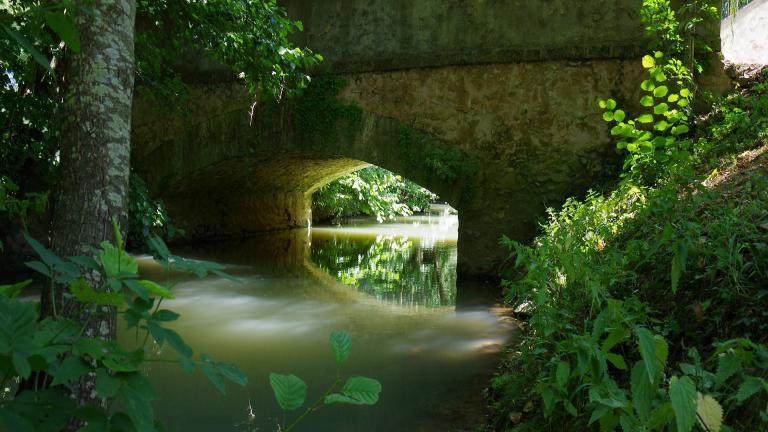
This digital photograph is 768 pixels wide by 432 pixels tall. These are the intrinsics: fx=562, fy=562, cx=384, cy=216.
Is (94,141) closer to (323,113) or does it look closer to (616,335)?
(616,335)

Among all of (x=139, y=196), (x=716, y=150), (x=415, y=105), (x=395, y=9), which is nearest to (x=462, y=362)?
(x=716, y=150)

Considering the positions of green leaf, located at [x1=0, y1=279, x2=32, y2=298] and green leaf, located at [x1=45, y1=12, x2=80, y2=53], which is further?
green leaf, located at [x1=0, y1=279, x2=32, y2=298]

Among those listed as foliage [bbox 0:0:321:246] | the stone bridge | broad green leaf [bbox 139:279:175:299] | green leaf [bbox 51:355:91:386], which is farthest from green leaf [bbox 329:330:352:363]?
the stone bridge

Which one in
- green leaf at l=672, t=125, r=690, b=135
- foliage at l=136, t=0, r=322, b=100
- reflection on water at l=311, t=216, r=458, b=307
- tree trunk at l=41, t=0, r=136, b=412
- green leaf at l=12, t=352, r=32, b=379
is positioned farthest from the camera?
reflection on water at l=311, t=216, r=458, b=307

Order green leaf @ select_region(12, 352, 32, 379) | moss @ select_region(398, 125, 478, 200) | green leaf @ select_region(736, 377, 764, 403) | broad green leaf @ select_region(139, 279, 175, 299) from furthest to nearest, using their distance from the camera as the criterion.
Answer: moss @ select_region(398, 125, 478, 200), green leaf @ select_region(736, 377, 764, 403), broad green leaf @ select_region(139, 279, 175, 299), green leaf @ select_region(12, 352, 32, 379)

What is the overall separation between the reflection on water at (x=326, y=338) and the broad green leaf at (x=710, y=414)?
4.87 ft

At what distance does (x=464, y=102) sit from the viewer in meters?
6.05

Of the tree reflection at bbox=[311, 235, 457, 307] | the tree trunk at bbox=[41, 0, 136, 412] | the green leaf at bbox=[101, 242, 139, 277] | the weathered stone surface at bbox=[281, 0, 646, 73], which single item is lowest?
the tree reflection at bbox=[311, 235, 457, 307]

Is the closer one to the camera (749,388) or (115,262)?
(115,262)

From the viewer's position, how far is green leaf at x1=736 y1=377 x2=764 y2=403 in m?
1.25

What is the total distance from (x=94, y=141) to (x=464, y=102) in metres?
4.72

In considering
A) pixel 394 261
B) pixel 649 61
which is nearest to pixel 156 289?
pixel 649 61

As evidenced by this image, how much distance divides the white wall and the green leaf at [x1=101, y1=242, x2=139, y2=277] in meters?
7.37

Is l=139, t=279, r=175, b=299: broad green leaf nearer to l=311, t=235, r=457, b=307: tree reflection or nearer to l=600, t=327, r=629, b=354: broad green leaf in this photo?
l=600, t=327, r=629, b=354: broad green leaf
